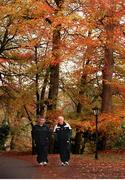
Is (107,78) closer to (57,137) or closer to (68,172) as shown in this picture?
(57,137)

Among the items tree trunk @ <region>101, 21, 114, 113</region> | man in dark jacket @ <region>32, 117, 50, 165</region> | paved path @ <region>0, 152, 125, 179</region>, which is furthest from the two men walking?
tree trunk @ <region>101, 21, 114, 113</region>

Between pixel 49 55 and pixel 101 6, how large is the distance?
391 cm

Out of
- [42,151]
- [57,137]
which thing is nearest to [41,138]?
[42,151]

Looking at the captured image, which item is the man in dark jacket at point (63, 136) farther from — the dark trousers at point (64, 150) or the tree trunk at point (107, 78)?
the tree trunk at point (107, 78)

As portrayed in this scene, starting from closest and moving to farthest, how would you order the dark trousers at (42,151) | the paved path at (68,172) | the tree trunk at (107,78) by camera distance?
the paved path at (68,172) → the dark trousers at (42,151) → the tree trunk at (107,78)

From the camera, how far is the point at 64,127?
61.8 ft

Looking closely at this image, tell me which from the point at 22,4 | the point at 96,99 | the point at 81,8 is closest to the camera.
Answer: the point at 22,4

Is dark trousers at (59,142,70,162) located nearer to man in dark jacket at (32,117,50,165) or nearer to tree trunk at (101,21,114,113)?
man in dark jacket at (32,117,50,165)

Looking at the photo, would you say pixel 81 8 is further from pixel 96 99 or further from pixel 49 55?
pixel 96 99

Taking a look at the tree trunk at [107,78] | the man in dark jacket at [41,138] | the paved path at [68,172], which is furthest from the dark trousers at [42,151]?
the tree trunk at [107,78]

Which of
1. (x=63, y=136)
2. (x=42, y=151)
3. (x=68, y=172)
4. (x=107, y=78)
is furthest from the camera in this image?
(x=107, y=78)

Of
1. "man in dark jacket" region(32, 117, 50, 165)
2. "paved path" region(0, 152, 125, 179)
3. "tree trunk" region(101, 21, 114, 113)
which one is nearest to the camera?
"paved path" region(0, 152, 125, 179)

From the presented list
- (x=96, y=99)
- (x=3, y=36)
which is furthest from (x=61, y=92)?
(x=3, y=36)

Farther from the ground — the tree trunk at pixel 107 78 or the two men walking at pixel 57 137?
the tree trunk at pixel 107 78
